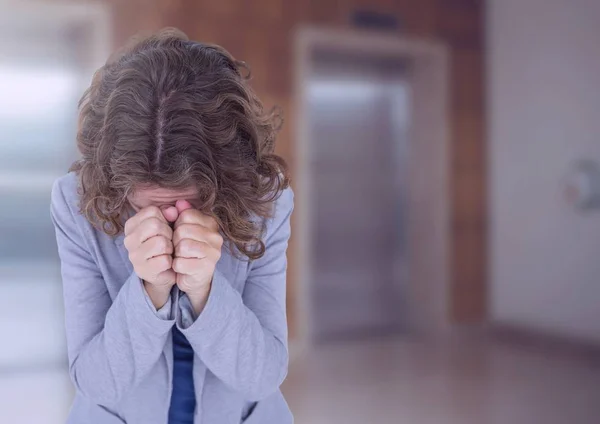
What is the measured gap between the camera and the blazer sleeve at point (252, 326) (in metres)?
0.78

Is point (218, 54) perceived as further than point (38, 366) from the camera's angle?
No

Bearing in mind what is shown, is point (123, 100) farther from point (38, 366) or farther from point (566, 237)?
point (566, 237)

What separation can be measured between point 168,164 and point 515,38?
4.85 metres

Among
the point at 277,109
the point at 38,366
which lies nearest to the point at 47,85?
the point at 38,366

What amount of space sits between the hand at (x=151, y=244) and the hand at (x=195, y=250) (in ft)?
0.04

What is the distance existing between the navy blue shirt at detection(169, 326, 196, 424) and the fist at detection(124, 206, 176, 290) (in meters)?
0.16

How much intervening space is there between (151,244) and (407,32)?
4549 millimetres

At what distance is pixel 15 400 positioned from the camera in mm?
3383

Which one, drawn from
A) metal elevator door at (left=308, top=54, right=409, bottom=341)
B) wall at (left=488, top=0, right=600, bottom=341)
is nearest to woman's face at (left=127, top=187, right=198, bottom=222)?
metal elevator door at (left=308, top=54, right=409, bottom=341)

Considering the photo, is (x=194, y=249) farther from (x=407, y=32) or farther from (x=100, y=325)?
(x=407, y=32)

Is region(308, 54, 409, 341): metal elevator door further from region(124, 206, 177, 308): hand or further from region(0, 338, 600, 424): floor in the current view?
region(124, 206, 177, 308): hand

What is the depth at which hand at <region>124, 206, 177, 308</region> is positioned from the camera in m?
0.75

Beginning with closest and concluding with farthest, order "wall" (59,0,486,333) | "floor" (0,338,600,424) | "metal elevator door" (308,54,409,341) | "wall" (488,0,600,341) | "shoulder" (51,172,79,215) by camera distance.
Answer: "shoulder" (51,172,79,215) → "floor" (0,338,600,424) → "wall" (59,0,486,333) → "wall" (488,0,600,341) → "metal elevator door" (308,54,409,341)

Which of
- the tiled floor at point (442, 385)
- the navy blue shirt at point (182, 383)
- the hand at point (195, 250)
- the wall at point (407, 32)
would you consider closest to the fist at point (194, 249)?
the hand at point (195, 250)
